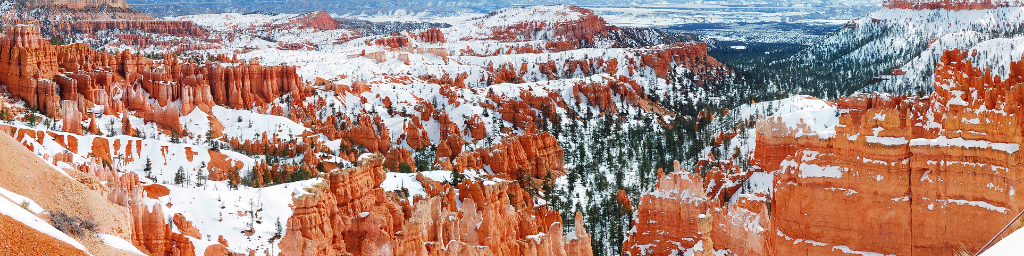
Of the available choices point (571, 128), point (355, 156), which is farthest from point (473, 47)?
point (355, 156)

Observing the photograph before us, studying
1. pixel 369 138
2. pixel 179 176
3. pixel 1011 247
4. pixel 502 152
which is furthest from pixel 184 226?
pixel 369 138

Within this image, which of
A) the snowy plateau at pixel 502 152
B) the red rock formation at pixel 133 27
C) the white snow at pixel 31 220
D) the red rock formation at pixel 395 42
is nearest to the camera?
the white snow at pixel 31 220

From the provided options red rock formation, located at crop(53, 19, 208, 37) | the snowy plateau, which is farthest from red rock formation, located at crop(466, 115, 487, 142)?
red rock formation, located at crop(53, 19, 208, 37)

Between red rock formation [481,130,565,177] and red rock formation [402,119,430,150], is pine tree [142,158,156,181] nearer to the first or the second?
red rock formation [481,130,565,177]

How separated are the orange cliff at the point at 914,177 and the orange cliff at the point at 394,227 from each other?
824cm

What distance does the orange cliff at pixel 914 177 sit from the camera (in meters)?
20.0

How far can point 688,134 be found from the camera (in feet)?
289

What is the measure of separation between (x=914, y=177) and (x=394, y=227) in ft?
55.4

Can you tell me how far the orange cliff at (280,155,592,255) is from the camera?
84.9 feet

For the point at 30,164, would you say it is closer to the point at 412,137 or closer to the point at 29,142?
the point at 29,142

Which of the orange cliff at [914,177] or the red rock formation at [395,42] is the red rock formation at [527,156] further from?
the red rock formation at [395,42]

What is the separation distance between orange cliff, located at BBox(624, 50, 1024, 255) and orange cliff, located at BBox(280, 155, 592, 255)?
824 cm

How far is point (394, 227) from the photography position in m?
31.7

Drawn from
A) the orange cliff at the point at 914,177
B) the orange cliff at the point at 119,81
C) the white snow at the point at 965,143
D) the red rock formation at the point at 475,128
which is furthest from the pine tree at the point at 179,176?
the white snow at the point at 965,143
